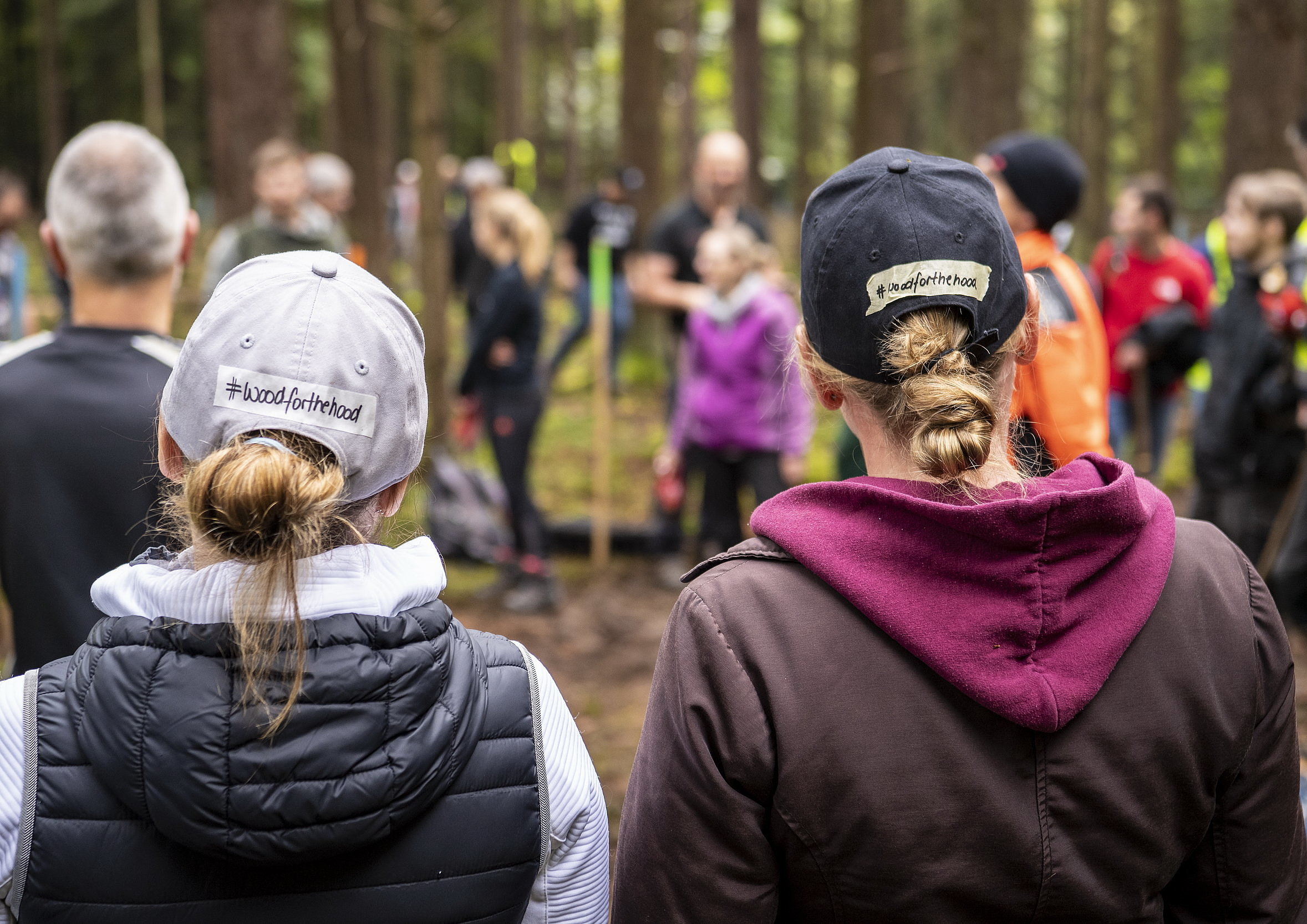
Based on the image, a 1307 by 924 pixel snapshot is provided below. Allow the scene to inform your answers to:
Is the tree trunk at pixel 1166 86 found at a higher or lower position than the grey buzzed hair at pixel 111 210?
higher

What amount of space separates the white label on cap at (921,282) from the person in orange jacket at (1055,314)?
185cm

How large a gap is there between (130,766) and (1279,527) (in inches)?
212

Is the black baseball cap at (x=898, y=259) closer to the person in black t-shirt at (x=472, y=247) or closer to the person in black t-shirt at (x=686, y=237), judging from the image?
the person in black t-shirt at (x=686, y=237)

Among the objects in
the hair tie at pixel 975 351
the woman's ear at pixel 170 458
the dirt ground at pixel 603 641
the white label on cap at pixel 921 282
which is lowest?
the dirt ground at pixel 603 641

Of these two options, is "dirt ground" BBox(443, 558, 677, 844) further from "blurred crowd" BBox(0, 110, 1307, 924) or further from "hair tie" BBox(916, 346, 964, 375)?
"hair tie" BBox(916, 346, 964, 375)

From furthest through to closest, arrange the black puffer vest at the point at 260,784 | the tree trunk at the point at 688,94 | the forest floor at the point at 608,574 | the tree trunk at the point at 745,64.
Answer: the tree trunk at the point at 745,64
the tree trunk at the point at 688,94
the forest floor at the point at 608,574
the black puffer vest at the point at 260,784

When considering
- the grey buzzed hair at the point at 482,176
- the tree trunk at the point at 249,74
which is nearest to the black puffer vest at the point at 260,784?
the grey buzzed hair at the point at 482,176

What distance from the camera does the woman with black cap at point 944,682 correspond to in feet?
4.48

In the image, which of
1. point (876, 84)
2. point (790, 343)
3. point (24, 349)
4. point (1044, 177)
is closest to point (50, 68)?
point (876, 84)

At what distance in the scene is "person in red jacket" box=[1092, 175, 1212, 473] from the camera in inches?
273

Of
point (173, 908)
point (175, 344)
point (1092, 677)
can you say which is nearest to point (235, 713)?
point (173, 908)

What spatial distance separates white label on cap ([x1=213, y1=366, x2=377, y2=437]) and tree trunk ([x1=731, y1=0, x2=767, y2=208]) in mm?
17681

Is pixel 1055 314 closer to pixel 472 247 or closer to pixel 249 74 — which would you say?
pixel 249 74

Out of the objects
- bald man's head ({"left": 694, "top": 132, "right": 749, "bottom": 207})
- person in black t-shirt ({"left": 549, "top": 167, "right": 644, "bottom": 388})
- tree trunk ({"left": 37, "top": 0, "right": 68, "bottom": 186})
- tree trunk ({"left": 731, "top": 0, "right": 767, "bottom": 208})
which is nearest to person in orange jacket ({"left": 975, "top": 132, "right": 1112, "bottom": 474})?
bald man's head ({"left": 694, "top": 132, "right": 749, "bottom": 207})
